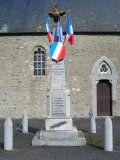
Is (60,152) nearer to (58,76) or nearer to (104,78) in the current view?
(58,76)

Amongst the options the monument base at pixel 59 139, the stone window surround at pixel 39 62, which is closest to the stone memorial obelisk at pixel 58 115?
the monument base at pixel 59 139

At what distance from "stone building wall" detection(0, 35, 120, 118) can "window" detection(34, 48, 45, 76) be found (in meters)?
0.37

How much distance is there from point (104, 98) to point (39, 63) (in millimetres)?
4185

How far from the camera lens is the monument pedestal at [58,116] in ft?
34.2

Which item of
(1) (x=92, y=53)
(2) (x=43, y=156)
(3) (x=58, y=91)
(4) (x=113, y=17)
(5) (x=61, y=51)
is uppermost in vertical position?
(4) (x=113, y=17)

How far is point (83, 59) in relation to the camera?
1989 cm

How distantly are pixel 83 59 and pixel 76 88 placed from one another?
1.65 m

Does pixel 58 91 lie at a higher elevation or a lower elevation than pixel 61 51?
lower

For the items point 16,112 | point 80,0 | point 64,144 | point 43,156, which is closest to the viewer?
point 43,156

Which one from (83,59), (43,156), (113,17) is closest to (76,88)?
(83,59)

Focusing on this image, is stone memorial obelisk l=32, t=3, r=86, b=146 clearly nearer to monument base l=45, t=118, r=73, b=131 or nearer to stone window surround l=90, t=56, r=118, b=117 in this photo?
monument base l=45, t=118, r=73, b=131

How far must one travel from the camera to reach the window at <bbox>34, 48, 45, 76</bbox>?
66.5 ft

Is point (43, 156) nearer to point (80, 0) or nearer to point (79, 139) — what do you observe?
point (79, 139)

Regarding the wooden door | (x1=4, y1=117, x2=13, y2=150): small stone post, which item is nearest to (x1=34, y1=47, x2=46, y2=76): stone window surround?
the wooden door
